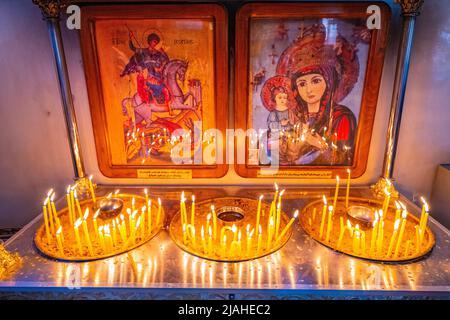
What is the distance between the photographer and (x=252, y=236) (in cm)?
157

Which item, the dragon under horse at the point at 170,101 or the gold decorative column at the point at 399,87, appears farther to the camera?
the dragon under horse at the point at 170,101

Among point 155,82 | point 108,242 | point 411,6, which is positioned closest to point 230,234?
point 108,242

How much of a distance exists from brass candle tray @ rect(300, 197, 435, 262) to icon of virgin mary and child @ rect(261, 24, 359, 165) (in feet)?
1.25

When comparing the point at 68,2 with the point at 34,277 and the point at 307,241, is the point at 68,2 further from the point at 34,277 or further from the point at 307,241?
the point at 307,241

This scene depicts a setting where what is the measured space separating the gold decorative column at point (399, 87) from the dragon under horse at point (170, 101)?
4.03 ft

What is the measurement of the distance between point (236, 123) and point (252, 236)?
2.61 feet

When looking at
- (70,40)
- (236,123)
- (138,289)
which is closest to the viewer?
(138,289)

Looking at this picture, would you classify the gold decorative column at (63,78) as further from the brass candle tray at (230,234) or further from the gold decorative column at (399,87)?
the gold decorative column at (399,87)

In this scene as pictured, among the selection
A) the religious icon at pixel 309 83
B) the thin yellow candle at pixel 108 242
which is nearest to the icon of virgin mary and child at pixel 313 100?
the religious icon at pixel 309 83

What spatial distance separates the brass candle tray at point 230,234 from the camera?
1434 mm

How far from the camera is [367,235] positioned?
1.59 m

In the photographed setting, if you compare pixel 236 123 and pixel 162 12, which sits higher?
pixel 162 12
